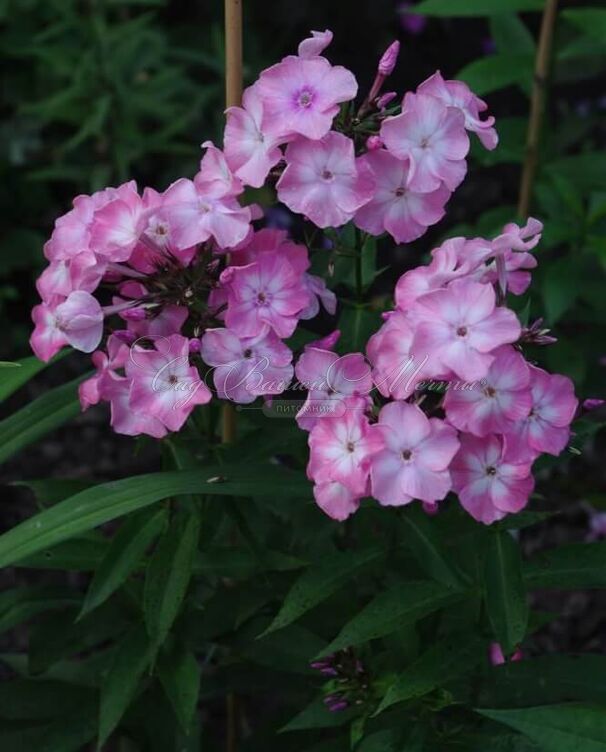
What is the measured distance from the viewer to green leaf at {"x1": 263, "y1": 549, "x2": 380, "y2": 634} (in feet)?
4.09

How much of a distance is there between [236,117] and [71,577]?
4.97 feet

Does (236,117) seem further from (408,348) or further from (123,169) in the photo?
(123,169)

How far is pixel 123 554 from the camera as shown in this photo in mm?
1346

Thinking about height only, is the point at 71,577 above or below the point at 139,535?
below

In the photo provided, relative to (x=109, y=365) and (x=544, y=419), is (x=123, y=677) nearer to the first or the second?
(x=109, y=365)

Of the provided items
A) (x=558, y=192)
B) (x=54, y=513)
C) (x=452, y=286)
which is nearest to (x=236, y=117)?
(x=452, y=286)

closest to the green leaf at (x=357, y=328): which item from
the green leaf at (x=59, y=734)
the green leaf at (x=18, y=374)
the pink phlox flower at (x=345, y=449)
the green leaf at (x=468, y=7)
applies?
the pink phlox flower at (x=345, y=449)

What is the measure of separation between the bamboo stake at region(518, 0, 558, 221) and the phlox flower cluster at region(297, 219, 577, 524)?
0.98 m

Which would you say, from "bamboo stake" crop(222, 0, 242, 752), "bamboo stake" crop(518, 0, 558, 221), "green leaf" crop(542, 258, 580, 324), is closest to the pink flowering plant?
"bamboo stake" crop(222, 0, 242, 752)

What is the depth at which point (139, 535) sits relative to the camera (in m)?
1.37

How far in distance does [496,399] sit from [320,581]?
0.31 m

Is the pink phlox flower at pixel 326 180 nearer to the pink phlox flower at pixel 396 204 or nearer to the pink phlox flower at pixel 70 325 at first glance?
the pink phlox flower at pixel 396 204

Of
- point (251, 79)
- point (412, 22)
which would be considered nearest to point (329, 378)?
point (251, 79)

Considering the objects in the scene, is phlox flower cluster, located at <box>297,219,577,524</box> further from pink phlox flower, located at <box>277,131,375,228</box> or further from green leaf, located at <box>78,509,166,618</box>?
green leaf, located at <box>78,509,166,618</box>
